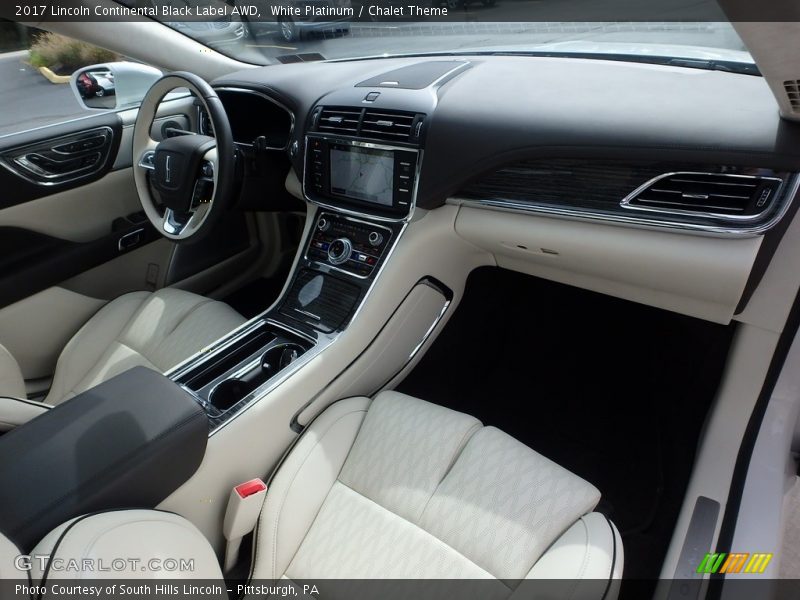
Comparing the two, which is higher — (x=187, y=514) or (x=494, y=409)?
(x=187, y=514)

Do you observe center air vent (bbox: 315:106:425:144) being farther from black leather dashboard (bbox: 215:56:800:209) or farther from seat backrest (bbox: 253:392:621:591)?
seat backrest (bbox: 253:392:621:591)

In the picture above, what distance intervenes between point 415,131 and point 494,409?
37.8 inches

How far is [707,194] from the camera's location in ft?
3.86

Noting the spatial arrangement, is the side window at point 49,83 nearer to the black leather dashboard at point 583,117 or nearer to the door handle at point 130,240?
the door handle at point 130,240

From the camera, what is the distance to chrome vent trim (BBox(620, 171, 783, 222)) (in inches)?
43.9

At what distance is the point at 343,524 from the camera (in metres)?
1.22

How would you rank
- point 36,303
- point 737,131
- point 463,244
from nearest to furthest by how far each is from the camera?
point 737,131, point 463,244, point 36,303

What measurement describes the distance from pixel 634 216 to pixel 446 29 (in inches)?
43.2

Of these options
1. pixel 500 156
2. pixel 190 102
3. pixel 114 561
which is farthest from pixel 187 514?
pixel 190 102

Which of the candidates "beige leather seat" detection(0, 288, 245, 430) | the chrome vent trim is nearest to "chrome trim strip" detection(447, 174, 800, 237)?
the chrome vent trim

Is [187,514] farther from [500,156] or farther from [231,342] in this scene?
[500,156]

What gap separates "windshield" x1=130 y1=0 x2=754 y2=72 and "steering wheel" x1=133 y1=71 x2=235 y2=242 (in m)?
0.45

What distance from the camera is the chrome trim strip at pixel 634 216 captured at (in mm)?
1110
